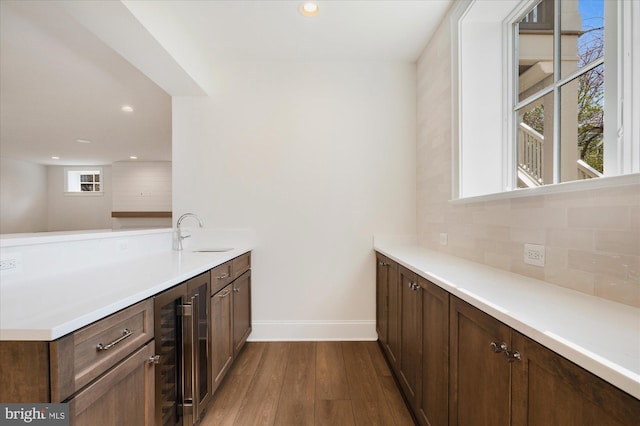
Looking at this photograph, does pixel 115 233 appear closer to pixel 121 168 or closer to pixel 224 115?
pixel 224 115

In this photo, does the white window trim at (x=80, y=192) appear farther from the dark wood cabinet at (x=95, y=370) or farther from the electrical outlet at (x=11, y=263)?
the dark wood cabinet at (x=95, y=370)

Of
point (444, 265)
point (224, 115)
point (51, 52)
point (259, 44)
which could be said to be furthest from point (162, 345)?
point (51, 52)

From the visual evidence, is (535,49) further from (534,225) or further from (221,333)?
(221,333)

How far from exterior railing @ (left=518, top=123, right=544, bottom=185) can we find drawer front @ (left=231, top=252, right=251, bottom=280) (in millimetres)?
2050

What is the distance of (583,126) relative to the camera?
1229 millimetres

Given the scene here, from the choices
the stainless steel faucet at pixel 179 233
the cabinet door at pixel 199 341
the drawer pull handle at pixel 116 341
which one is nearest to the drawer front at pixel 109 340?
the drawer pull handle at pixel 116 341

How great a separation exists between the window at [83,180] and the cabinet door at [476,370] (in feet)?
34.2

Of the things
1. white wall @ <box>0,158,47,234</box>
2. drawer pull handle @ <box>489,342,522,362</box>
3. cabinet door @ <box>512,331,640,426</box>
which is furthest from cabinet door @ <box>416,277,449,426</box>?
white wall @ <box>0,158,47,234</box>

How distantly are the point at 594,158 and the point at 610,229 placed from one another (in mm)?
435

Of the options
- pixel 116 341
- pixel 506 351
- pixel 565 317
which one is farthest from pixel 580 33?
pixel 116 341

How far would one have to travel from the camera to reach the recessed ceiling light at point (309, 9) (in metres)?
2.00

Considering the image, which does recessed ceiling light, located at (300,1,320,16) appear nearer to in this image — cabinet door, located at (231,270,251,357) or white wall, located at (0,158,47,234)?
cabinet door, located at (231,270,251,357)

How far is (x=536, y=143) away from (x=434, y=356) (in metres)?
1.27

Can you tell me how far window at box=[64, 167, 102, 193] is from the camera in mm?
8547
